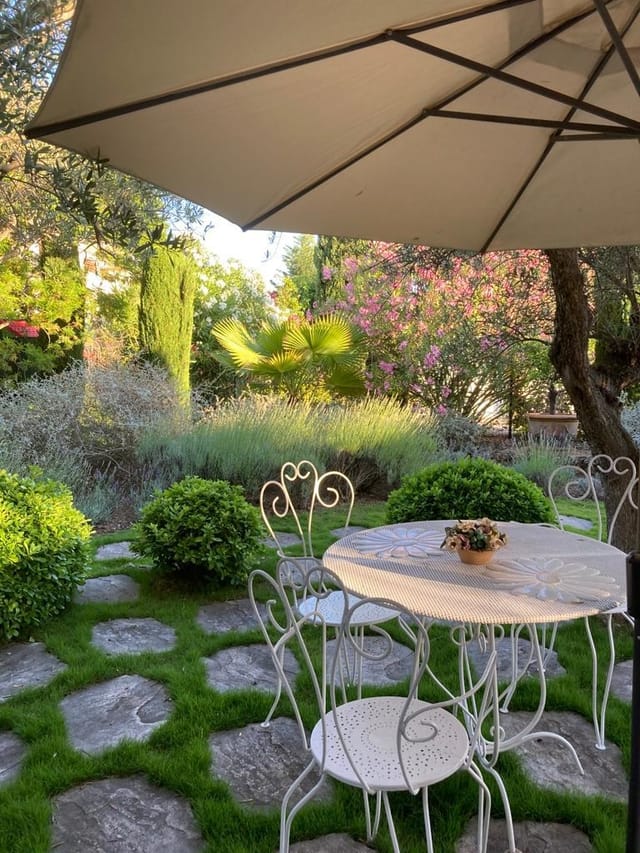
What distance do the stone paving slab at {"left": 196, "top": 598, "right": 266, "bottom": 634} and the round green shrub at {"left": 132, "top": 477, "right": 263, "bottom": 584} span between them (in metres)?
0.16

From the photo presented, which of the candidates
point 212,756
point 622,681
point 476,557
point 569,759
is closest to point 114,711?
point 212,756

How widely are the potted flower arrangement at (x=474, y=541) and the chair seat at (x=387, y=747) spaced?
18.4 inches

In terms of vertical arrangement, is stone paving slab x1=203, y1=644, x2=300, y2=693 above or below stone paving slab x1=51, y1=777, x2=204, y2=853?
below

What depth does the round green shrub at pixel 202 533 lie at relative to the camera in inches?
132

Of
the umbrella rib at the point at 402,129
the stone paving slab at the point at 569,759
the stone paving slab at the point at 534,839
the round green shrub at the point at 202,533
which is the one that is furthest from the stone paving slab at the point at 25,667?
the umbrella rib at the point at 402,129

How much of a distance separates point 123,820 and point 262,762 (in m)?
0.46

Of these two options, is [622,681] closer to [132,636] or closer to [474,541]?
[474,541]

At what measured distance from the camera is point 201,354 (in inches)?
478

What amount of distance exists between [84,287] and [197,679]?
268 inches

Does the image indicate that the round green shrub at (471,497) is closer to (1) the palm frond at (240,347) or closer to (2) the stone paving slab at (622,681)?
(2) the stone paving slab at (622,681)

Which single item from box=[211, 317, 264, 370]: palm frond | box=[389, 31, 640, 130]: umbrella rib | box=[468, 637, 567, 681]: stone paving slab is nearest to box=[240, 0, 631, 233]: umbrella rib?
box=[389, 31, 640, 130]: umbrella rib

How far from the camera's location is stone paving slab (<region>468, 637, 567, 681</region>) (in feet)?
8.54

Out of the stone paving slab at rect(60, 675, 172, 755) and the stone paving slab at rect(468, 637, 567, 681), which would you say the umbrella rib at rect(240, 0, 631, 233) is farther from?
the stone paving slab at rect(468, 637, 567, 681)

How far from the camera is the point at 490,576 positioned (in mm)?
1813
